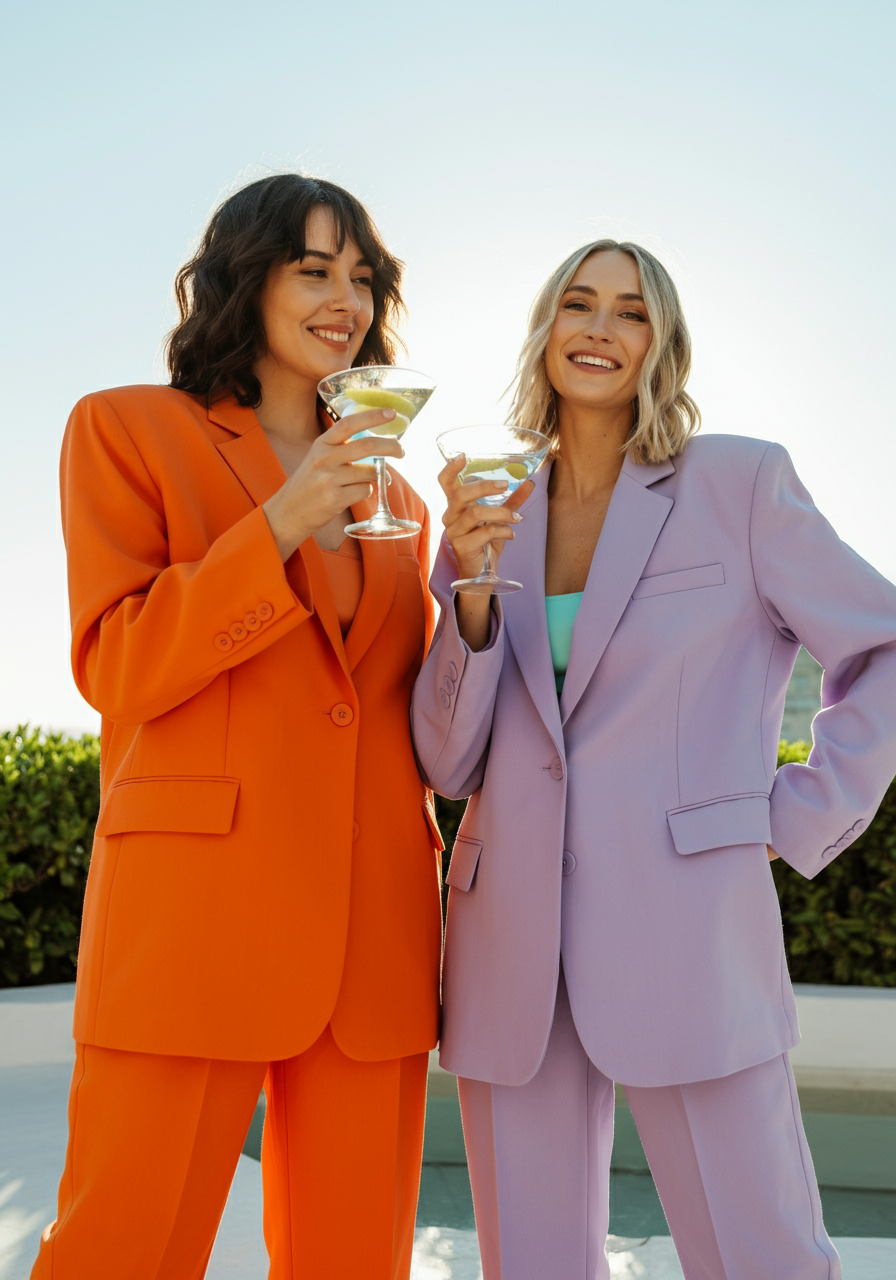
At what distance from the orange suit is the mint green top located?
383mm

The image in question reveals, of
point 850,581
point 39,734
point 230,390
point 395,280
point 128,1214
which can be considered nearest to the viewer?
point 128,1214

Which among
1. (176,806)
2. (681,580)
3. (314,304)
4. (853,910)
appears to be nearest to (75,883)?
(853,910)

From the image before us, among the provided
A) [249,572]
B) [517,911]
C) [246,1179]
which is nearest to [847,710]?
[517,911]

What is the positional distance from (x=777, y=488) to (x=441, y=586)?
29.7 inches

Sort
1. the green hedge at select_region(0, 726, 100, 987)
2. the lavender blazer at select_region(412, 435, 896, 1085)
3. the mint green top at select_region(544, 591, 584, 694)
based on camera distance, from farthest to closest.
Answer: the green hedge at select_region(0, 726, 100, 987)
the mint green top at select_region(544, 591, 584, 694)
the lavender blazer at select_region(412, 435, 896, 1085)

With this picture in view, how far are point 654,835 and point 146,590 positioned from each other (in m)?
1.07

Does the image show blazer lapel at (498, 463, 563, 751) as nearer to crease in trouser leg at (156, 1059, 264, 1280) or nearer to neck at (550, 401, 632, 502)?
neck at (550, 401, 632, 502)

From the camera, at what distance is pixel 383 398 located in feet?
6.93

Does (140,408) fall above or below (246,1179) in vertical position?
above

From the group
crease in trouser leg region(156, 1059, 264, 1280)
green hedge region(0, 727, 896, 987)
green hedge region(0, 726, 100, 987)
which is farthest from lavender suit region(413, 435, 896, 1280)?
green hedge region(0, 726, 100, 987)

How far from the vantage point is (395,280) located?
2.78 meters

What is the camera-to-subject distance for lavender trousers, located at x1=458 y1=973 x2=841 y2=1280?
80.9 inches

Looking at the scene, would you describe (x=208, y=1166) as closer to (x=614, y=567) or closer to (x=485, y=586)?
(x=485, y=586)

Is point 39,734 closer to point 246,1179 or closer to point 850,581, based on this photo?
point 246,1179
